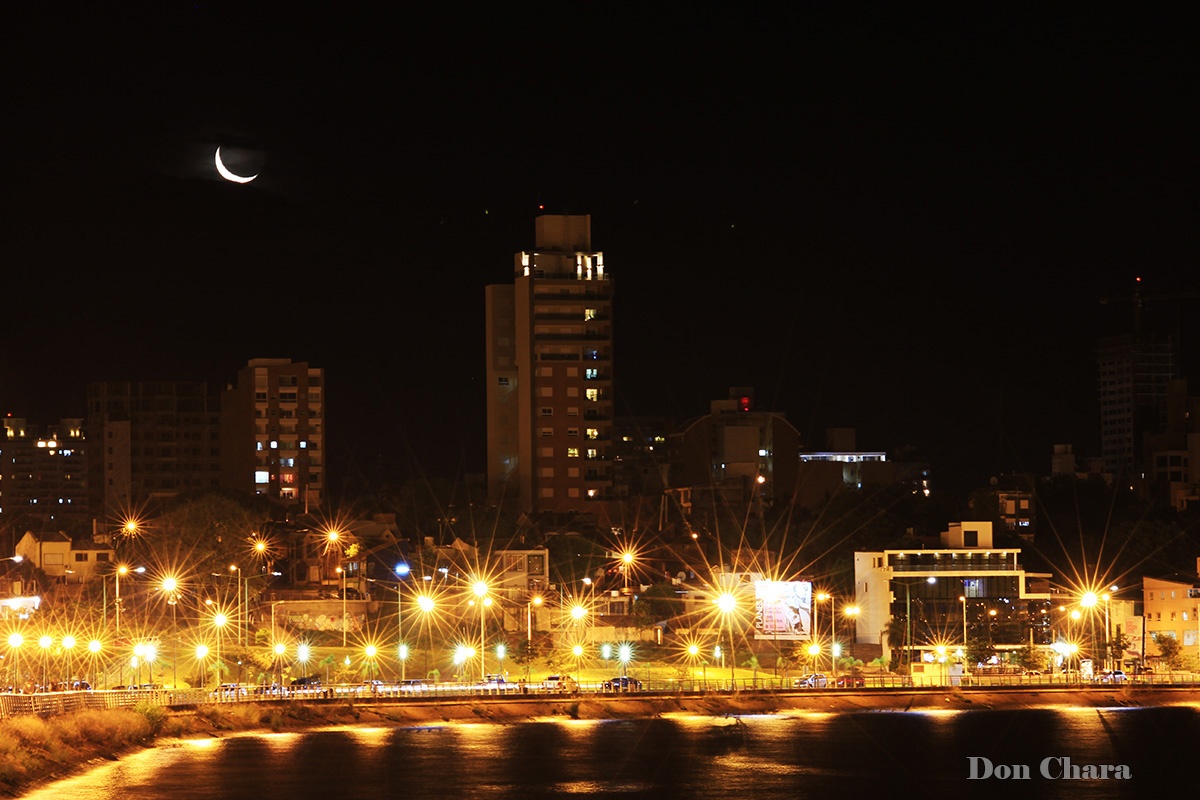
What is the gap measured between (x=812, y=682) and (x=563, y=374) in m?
54.2

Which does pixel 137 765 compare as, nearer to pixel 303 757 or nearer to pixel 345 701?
pixel 303 757

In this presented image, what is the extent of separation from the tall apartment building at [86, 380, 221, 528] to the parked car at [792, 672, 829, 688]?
92662 millimetres

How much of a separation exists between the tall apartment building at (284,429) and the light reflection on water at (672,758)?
269ft

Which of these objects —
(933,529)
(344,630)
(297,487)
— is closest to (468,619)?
(344,630)

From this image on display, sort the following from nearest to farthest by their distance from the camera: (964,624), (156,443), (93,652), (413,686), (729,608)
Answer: (413,686), (93,652), (729,608), (964,624), (156,443)

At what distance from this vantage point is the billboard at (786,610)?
85125mm

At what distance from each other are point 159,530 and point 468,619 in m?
28.2

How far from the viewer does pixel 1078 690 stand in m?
80.8

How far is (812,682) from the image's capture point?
80625mm

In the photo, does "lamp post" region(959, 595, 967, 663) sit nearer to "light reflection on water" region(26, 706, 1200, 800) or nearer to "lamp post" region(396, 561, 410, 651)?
"light reflection on water" region(26, 706, 1200, 800)

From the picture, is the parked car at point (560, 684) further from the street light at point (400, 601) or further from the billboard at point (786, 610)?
the billboard at point (786, 610)

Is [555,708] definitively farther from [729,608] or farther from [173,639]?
[173,639]

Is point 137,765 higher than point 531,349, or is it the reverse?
point 531,349

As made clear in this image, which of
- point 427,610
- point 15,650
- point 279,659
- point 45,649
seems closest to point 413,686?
point 427,610
